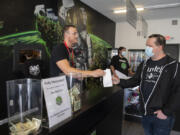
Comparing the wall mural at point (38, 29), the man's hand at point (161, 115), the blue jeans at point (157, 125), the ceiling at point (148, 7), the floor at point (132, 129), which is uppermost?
the ceiling at point (148, 7)

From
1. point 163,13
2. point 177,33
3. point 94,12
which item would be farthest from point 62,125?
point 177,33

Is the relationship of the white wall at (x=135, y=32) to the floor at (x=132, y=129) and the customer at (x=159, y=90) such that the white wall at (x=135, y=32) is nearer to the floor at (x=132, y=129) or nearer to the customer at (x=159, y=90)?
the floor at (x=132, y=129)

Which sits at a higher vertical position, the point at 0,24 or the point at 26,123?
the point at 0,24

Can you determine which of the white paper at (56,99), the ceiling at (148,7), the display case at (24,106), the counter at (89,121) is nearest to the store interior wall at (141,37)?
the ceiling at (148,7)

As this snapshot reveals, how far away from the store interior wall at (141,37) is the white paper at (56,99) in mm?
5469

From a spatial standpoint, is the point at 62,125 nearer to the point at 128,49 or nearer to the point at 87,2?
the point at 87,2

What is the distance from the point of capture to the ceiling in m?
3.91

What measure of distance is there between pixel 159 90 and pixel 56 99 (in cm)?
118

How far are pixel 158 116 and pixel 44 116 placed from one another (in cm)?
123

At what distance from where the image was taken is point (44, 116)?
974 millimetres

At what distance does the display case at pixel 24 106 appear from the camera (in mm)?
Result: 797

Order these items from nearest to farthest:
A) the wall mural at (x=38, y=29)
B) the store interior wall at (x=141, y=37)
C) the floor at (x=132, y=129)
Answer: the wall mural at (x=38, y=29) < the floor at (x=132, y=129) < the store interior wall at (x=141, y=37)

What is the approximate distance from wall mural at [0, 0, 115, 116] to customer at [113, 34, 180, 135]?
6.45 feet

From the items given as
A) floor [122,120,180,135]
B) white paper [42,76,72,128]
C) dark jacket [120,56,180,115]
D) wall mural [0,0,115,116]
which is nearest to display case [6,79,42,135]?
white paper [42,76,72,128]
